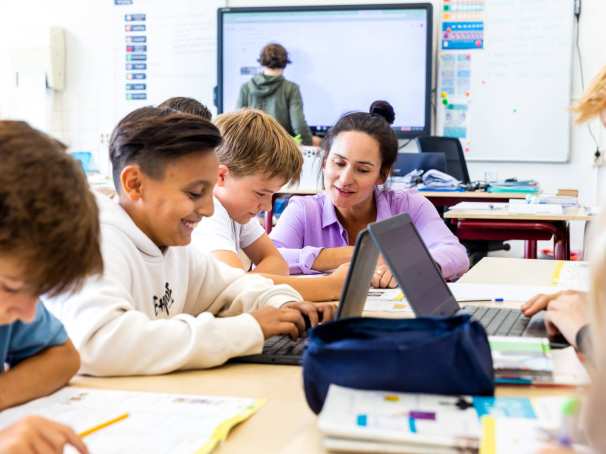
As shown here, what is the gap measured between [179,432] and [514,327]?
75cm

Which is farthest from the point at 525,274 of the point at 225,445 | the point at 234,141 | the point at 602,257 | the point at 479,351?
the point at 602,257

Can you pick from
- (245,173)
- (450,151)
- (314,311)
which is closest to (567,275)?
(245,173)

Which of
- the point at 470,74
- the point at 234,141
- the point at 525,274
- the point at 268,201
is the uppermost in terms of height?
the point at 470,74

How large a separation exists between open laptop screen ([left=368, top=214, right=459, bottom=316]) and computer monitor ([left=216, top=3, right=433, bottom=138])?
499 centimetres

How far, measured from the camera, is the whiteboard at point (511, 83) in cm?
602

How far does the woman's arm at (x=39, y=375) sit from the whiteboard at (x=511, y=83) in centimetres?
543

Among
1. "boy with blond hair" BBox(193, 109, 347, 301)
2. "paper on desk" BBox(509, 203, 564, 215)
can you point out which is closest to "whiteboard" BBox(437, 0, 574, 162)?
"paper on desk" BBox(509, 203, 564, 215)

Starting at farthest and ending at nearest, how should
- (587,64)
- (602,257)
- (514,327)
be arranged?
1. (587,64)
2. (514,327)
3. (602,257)

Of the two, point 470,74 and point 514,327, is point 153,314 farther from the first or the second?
point 470,74

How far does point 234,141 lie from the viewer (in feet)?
6.62

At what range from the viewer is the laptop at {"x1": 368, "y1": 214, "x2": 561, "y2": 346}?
112 cm

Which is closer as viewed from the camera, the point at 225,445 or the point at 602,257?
the point at 602,257

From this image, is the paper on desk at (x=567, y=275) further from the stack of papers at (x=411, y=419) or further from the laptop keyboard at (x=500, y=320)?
the stack of papers at (x=411, y=419)

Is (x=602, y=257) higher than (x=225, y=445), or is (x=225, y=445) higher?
(x=602, y=257)
